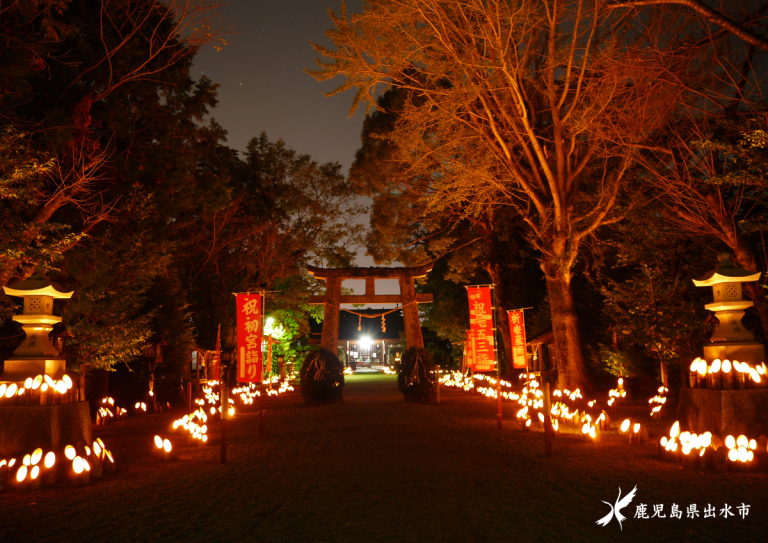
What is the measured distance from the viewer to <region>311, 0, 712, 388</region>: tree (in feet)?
30.7

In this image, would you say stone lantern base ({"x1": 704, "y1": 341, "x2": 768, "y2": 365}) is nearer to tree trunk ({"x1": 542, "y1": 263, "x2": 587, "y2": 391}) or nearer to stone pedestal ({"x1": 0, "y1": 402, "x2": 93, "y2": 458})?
tree trunk ({"x1": 542, "y1": 263, "x2": 587, "y2": 391})

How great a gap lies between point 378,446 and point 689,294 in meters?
8.76

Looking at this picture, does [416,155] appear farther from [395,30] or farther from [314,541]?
[314,541]

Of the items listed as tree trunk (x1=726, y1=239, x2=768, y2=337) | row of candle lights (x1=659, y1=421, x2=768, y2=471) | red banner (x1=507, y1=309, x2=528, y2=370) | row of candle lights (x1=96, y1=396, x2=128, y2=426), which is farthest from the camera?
red banner (x1=507, y1=309, x2=528, y2=370)

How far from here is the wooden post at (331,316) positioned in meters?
18.1

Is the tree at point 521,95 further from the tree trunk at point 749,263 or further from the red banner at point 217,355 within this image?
the red banner at point 217,355

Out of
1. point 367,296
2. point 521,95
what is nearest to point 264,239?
point 367,296

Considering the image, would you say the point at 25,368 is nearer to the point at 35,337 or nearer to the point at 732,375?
the point at 35,337

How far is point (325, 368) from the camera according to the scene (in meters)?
16.8

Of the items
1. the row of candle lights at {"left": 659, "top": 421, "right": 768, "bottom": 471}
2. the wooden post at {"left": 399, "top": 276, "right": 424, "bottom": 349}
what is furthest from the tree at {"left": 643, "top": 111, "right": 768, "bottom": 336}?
the wooden post at {"left": 399, "top": 276, "right": 424, "bottom": 349}

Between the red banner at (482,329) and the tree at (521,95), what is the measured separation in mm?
2845

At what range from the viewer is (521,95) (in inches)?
426

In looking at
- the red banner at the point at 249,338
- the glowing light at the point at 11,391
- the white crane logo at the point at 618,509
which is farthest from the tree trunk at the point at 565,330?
the glowing light at the point at 11,391

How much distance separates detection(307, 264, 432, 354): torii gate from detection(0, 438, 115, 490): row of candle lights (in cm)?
1138
